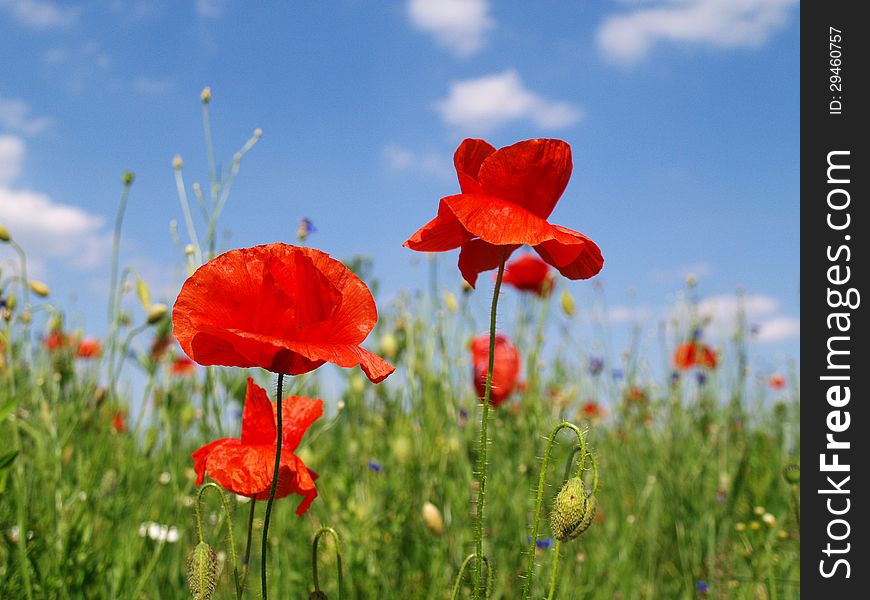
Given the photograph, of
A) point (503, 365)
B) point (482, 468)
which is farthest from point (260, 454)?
point (503, 365)

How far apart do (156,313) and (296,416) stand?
2.73 feet

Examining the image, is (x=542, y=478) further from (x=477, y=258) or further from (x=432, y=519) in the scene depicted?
(x=432, y=519)

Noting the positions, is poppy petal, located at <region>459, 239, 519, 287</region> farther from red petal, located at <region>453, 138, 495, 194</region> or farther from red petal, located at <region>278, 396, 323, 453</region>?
red petal, located at <region>278, 396, 323, 453</region>

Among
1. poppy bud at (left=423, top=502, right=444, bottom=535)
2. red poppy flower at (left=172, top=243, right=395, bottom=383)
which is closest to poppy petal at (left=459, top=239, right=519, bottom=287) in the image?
red poppy flower at (left=172, top=243, right=395, bottom=383)

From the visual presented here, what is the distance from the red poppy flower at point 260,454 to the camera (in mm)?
1090

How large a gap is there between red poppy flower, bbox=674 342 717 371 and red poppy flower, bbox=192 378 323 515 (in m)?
2.82

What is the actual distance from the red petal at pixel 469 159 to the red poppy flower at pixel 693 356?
9.23 feet

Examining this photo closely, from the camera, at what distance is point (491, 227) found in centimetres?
105

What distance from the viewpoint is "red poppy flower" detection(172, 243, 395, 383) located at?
0.97 metres

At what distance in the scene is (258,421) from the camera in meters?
1.16

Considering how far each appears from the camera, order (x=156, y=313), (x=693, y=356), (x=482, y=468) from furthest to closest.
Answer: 1. (x=693, y=356)
2. (x=156, y=313)
3. (x=482, y=468)

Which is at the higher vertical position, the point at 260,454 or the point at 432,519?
the point at 260,454

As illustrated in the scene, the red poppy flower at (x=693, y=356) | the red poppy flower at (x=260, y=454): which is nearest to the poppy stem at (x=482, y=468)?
the red poppy flower at (x=260, y=454)
